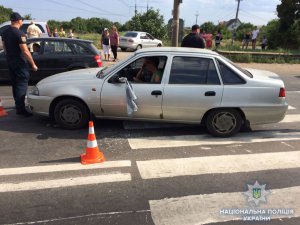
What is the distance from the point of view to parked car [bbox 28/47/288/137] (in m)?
6.05

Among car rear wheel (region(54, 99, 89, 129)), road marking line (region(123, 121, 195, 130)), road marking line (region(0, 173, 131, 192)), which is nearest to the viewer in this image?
road marking line (region(0, 173, 131, 192))

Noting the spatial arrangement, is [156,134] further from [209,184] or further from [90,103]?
[209,184]

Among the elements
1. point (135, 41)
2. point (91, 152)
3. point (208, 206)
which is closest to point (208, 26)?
point (135, 41)

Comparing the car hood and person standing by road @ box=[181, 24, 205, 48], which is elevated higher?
person standing by road @ box=[181, 24, 205, 48]

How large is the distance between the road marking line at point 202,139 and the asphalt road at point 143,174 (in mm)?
17

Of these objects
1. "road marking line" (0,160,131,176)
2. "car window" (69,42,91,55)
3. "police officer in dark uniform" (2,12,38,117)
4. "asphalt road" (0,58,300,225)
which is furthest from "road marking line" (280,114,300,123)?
"car window" (69,42,91,55)

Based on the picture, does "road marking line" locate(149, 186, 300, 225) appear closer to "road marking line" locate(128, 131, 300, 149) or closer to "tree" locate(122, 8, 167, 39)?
"road marking line" locate(128, 131, 300, 149)

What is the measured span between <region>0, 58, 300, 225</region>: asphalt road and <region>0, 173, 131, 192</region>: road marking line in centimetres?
1

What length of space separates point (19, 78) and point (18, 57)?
0.43 meters

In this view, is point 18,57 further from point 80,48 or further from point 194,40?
point 194,40

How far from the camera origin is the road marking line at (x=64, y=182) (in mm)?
4242

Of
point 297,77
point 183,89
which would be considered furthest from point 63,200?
point 297,77

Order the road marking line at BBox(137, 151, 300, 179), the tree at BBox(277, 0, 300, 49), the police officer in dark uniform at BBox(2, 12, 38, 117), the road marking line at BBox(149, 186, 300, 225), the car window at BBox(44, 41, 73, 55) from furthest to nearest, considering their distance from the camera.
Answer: the tree at BBox(277, 0, 300, 49), the car window at BBox(44, 41, 73, 55), the police officer in dark uniform at BBox(2, 12, 38, 117), the road marking line at BBox(137, 151, 300, 179), the road marking line at BBox(149, 186, 300, 225)

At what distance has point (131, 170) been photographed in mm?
4793
